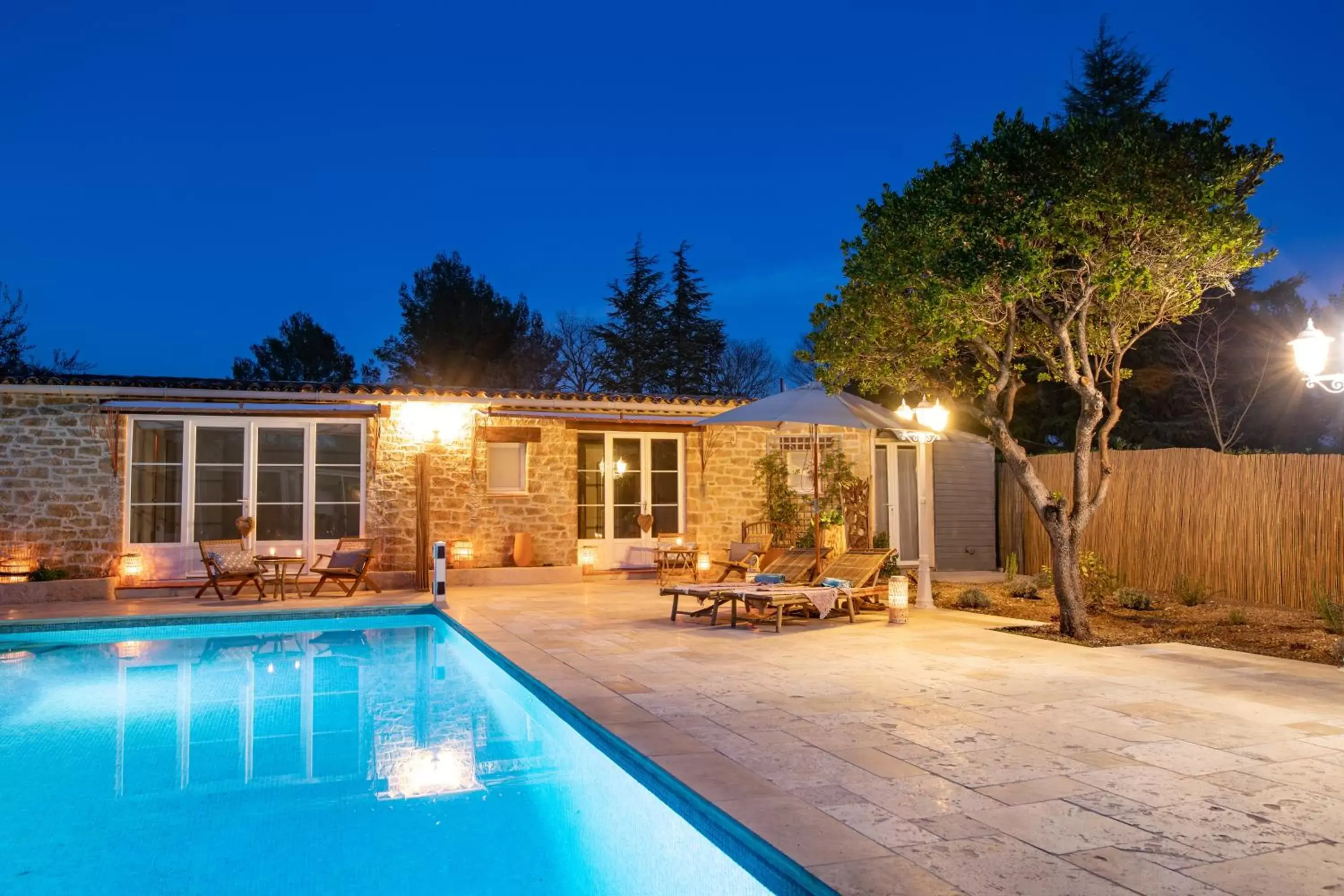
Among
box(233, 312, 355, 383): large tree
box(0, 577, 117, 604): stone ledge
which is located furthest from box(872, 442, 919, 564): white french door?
box(233, 312, 355, 383): large tree

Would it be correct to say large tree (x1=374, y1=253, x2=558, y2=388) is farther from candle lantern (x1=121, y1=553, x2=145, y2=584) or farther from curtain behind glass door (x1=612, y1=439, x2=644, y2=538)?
candle lantern (x1=121, y1=553, x2=145, y2=584)

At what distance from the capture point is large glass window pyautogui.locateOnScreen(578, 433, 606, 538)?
44.2ft

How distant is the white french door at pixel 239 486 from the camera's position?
11.5m

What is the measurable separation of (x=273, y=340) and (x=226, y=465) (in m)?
22.8

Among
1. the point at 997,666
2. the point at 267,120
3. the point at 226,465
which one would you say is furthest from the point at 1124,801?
the point at 267,120

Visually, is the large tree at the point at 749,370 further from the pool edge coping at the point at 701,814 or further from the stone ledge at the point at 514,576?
the pool edge coping at the point at 701,814

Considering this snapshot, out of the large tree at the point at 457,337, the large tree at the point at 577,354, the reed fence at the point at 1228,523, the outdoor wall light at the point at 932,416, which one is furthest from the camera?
the large tree at the point at 577,354

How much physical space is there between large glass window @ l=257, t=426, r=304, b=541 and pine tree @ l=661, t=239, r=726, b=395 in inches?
688

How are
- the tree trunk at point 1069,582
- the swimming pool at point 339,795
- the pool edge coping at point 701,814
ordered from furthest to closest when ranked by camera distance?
the tree trunk at point 1069,582 < the swimming pool at point 339,795 < the pool edge coping at point 701,814

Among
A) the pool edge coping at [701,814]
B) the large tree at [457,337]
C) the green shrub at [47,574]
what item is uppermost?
the large tree at [457,337]

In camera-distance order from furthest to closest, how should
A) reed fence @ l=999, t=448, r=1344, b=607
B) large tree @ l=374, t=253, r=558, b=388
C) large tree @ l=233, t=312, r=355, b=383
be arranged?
large tree @ l=233, t=312, r=355, b=383, large tree @ l=374, t=253, r=558, b=388, reed fence @ l=999, t=448, r=1344, b=607

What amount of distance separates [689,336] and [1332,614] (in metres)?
22.7

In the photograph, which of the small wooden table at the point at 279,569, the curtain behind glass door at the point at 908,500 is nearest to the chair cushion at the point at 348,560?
the small wooden table at the point at 279,569

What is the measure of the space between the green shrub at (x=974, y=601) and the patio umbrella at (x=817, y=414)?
5.44 ft
